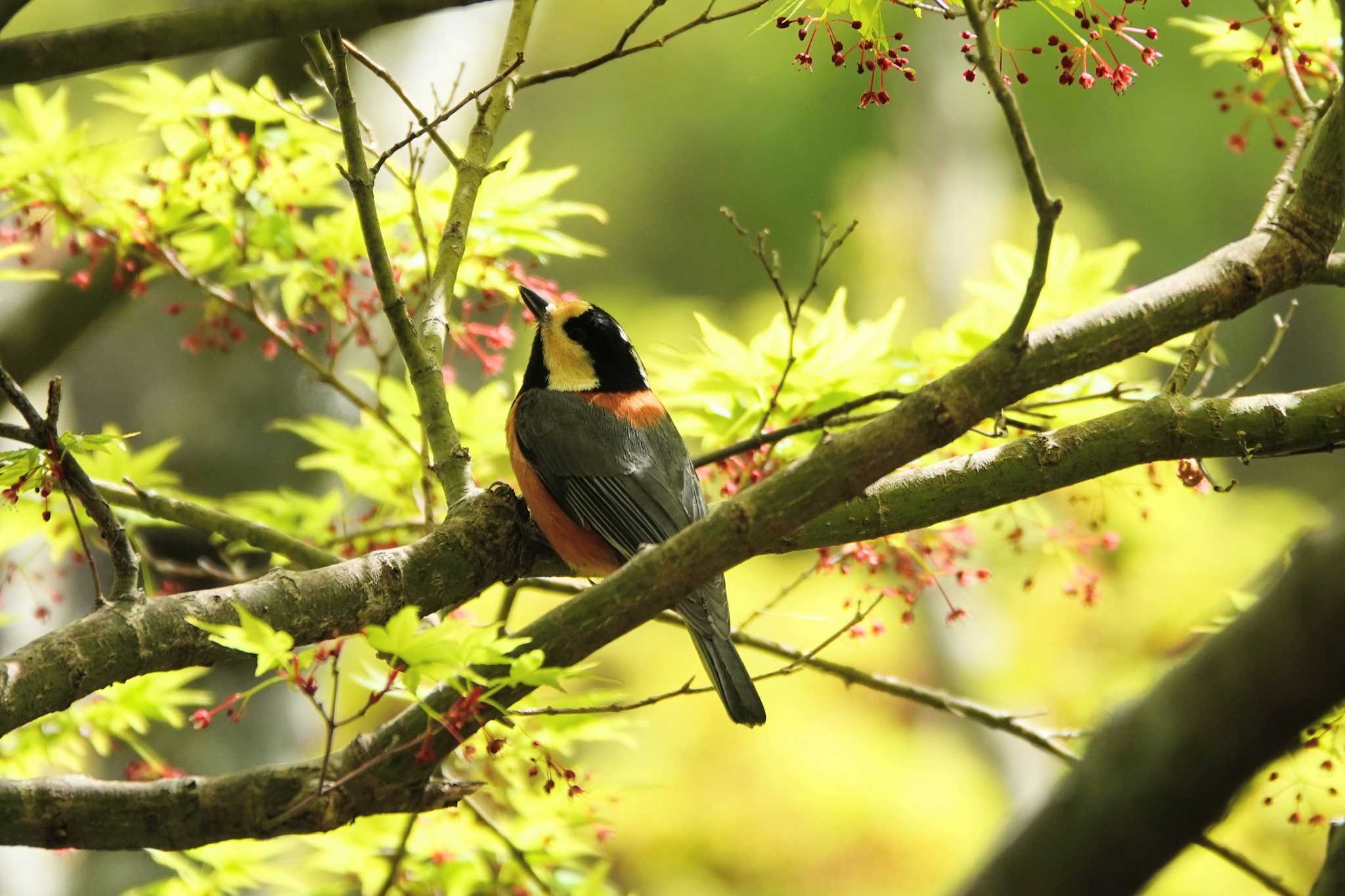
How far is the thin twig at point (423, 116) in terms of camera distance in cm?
253

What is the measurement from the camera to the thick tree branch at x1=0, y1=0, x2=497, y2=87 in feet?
4.92

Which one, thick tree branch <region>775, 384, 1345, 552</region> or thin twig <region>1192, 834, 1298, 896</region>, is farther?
thin twig <region>1192, 834, 1298, 896</region>

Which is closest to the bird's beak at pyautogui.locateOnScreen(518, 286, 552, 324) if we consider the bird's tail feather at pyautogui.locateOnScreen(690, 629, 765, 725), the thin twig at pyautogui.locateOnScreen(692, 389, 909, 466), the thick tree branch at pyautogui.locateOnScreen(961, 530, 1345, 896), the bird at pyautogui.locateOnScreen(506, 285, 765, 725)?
the bird at pyautogui.locateOnScreen(506, 285, 765, 725)

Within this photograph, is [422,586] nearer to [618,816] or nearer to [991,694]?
[991,694]

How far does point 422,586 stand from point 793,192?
499 inches

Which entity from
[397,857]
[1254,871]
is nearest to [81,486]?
[397,857]

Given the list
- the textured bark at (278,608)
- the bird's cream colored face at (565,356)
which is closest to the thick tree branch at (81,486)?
the textured bark at (278,608)

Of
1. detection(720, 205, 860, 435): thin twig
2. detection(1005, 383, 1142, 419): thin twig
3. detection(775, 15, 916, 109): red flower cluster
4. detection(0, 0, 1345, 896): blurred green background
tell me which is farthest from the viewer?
detection(0, 0, 1345, 896): blurred green background

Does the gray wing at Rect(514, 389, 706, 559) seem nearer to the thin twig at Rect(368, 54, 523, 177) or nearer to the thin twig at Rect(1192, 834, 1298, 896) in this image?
the thin twig at Rect(368, 54, 523, 177)

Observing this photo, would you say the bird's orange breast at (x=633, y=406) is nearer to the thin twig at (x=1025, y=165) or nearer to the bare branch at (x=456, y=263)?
the bare branch at (x=456, y=263)

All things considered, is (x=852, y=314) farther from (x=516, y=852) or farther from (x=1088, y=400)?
(x=516, y=852)

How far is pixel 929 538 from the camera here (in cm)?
337

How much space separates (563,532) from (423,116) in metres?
1.02

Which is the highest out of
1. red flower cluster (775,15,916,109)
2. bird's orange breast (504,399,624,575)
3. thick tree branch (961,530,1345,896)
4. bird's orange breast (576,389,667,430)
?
red flower cluster (775,15,916,109)
